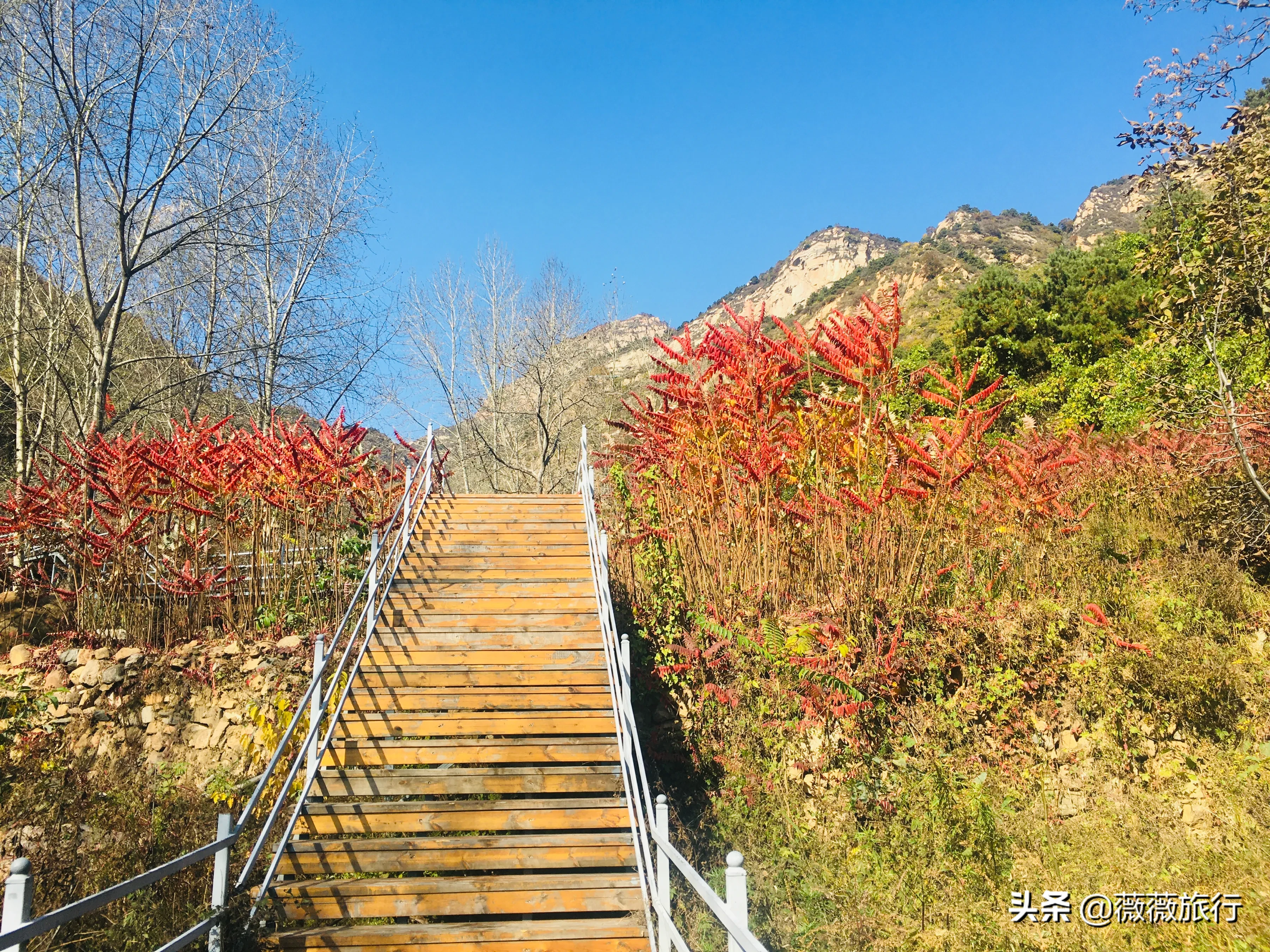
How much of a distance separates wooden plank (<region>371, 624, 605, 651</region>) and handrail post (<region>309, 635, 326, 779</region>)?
39.1 inches

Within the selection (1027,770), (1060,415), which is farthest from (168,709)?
(1060,415)

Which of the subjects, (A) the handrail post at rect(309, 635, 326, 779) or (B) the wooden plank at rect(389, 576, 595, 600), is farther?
(B) the wooden plank at rect(389, 576, 595, 600)

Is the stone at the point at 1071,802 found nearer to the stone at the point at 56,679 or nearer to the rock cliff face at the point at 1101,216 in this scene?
the stone at the point at 56,679

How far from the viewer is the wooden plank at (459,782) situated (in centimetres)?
561

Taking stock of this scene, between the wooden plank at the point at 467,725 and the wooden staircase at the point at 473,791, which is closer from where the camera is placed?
the wooden staircase at the point at 473,791

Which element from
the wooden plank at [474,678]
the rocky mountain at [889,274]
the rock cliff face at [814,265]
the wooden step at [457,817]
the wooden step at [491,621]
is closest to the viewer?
the wooden step at [457,817]

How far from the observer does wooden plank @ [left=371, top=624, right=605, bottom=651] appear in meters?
7.08

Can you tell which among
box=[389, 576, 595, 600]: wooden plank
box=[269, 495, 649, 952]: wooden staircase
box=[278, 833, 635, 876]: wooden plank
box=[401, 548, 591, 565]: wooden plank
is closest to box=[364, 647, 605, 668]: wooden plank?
box=[269, 495, 649, 952]: wooden staircase

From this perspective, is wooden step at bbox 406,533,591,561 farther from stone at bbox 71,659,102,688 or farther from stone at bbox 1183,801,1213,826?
stone at bbox 1183,801,1213,826

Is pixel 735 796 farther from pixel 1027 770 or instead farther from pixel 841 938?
pixel 1027 770

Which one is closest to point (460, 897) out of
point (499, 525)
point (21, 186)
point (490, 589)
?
point (490, 589)

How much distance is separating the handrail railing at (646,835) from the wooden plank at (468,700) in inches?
12.0

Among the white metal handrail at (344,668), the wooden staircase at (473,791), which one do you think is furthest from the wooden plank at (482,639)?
the white metal handrail at (344,668)

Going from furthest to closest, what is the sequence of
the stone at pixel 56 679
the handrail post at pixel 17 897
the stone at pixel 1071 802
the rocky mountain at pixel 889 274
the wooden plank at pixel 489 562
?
1. the rocky mountain at pixel 889 274
2. the wooden plank at pixel 489 562
3. the stone at pixel 56 679
4. the stone at pixel 1071 802
5. the handrail post at pixel 17 897
